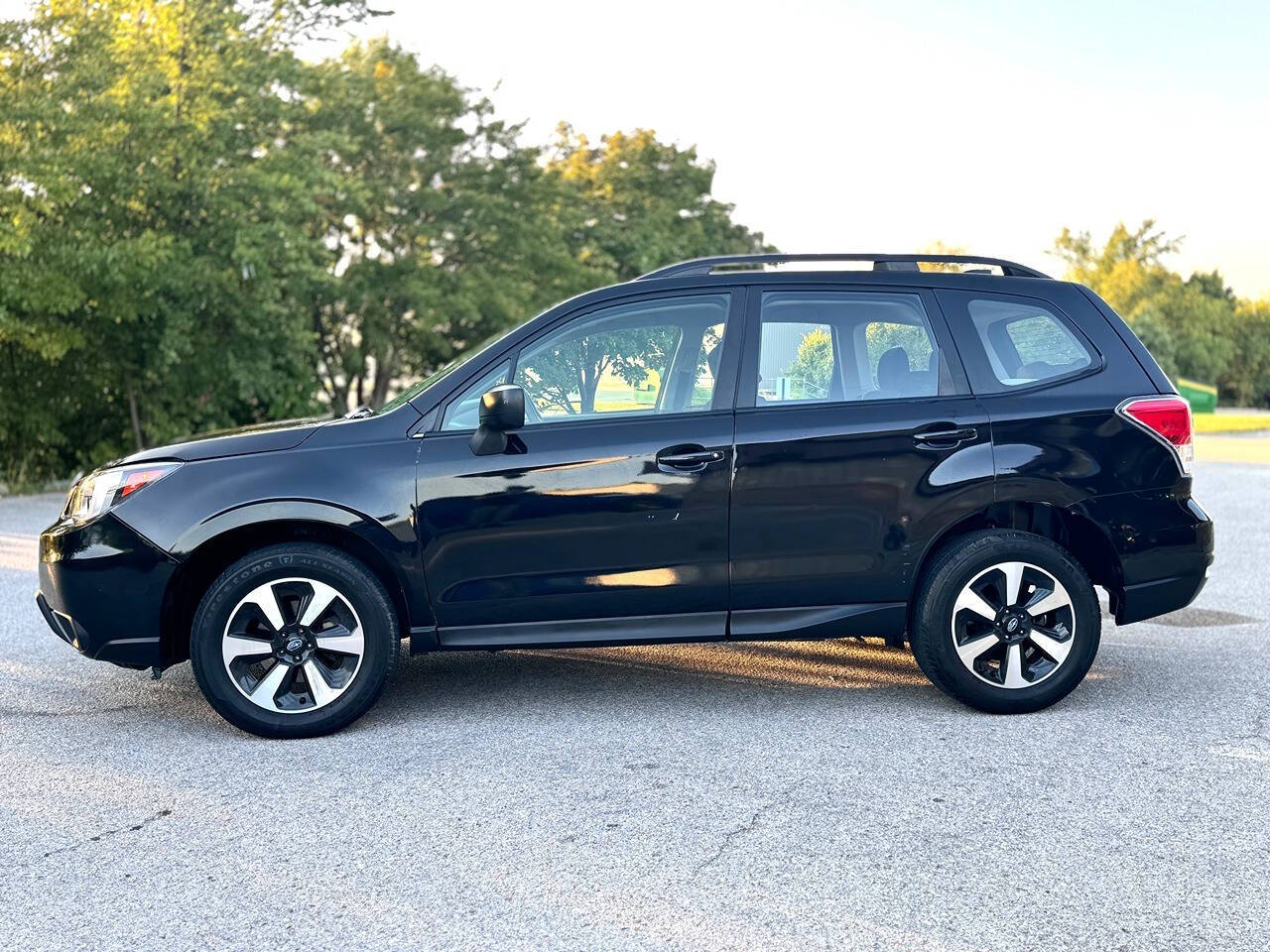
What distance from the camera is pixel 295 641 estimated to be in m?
4.91

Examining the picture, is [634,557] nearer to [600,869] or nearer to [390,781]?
[390,781]

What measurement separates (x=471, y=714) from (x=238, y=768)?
1.05m

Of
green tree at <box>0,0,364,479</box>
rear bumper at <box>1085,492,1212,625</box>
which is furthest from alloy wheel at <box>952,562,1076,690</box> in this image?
green tree at <box>0,0,364,479</box>

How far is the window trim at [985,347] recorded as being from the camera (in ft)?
17.4

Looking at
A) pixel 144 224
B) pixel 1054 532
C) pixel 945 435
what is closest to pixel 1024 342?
pixel 945 435

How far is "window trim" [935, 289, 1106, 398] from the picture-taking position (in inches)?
209

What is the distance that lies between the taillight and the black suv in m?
0.02

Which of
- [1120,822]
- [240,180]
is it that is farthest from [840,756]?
[240,180]

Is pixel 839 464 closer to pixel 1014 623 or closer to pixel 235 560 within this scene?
pixel 1014 623

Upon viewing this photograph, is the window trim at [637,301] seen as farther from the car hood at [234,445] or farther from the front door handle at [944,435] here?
the front door handle at [944,435]

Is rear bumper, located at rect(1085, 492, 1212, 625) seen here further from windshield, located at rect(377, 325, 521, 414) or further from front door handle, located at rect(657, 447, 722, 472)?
windshield, located at rect(377, 325, 521, 414)

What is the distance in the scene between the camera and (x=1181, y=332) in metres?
75.1

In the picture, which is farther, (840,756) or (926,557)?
(926,557)

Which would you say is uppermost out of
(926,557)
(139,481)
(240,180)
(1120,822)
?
(240,180)
